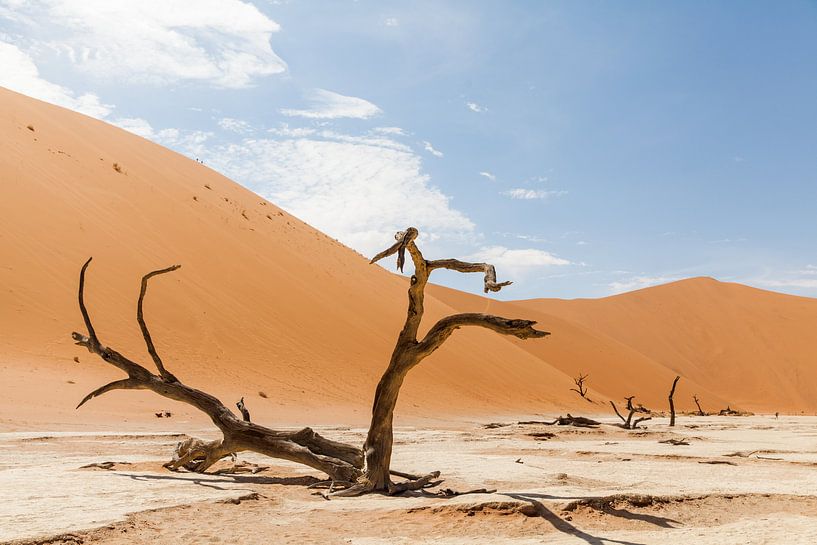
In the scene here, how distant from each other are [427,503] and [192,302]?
55.2ft

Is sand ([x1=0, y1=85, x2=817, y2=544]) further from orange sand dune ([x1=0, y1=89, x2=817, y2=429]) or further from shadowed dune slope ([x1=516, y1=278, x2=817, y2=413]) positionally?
shadowed dune slope ([x1=516, y1=278, x2=817, y2=413])

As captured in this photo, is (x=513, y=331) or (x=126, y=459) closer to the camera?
(x=513, y=331)

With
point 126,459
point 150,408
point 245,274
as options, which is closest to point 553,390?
point 245,274

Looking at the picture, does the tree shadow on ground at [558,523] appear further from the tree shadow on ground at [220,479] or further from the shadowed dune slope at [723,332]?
the shadowed dune slope at [723,332]

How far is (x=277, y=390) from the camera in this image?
18797mm

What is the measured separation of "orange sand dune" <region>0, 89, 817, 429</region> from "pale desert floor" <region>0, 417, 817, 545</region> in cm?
660

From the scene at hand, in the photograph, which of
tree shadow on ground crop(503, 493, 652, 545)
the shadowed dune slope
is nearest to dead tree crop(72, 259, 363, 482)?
tree shadow on ground crop(503, 493, 652, 545)

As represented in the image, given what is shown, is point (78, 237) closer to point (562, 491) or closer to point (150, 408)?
point (150, 408)

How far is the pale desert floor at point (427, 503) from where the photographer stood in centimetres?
505

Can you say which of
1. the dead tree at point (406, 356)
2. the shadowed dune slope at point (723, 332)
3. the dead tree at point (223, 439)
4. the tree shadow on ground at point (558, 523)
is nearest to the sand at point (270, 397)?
the tree shadow on ground at point (558, 523)

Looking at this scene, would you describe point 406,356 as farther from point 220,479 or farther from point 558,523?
point 220,479

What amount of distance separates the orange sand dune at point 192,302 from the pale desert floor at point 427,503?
6.60 m

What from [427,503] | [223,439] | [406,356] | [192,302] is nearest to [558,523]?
[427,503]

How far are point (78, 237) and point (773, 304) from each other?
61.1 m
